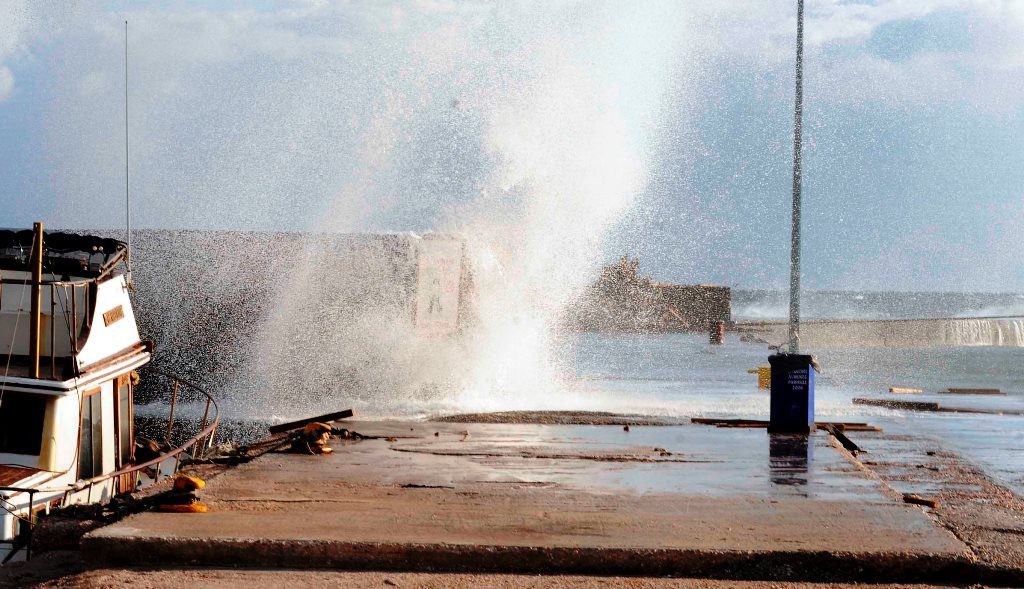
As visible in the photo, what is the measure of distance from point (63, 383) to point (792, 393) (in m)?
8.55

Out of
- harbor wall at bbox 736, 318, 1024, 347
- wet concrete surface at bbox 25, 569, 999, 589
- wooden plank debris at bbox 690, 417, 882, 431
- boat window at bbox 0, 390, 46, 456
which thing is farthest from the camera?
harbor wall at bbox 736, 318, 1024, 347

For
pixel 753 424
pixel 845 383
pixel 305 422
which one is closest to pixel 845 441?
pixel 753 424

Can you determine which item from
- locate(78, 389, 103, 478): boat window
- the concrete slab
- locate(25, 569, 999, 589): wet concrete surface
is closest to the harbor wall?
locate(78, 389, 103, 478): boat window

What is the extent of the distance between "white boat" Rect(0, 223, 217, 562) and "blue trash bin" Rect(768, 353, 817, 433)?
7226 millimetres

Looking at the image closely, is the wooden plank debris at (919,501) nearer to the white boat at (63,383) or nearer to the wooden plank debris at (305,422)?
the wooden plank debris at (305,422)

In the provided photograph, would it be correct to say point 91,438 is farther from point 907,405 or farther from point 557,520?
point 907,405

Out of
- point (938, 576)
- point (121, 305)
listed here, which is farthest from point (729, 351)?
point (938, 576)

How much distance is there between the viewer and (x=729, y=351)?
185ft

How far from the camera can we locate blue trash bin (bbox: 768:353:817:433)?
42.6 ft

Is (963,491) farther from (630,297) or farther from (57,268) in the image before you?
(630,297)

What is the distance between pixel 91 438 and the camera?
11844mm

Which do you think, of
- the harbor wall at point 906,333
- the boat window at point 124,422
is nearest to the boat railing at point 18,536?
the boat window at point 124,422

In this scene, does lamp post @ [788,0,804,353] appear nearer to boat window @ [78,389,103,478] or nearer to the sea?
the sea

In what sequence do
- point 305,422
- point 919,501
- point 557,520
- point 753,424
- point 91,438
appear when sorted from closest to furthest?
point 557,520 → point 919,501 → point 91,438 → point 305,422 → point 753,424
